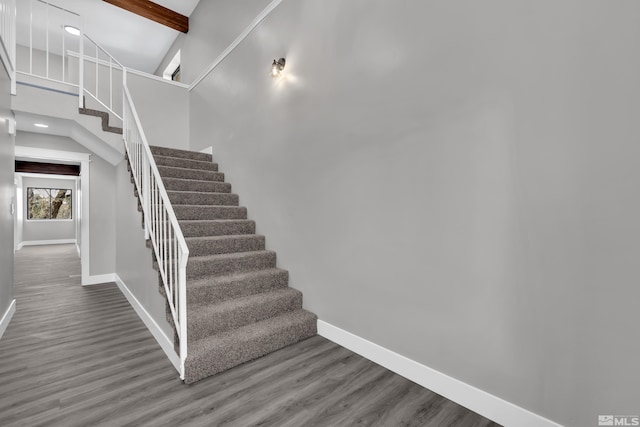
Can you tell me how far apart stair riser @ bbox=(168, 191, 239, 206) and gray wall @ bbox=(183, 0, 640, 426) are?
4.71 ft

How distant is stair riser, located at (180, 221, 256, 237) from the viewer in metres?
3.19

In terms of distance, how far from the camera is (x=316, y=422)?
1626 mm

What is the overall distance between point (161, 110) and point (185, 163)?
179 cm

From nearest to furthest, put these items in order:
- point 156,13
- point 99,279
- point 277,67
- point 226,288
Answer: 1. point 226,288
2. point 277,67
3. point 99,279
4. point 156,13

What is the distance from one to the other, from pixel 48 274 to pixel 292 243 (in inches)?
214

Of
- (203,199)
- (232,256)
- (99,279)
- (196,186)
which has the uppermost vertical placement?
(196,186)

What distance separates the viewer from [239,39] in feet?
13.6

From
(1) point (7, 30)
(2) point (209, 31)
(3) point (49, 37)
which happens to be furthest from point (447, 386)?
(3) point (49, 37)

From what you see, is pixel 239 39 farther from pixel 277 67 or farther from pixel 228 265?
pixel 228 265

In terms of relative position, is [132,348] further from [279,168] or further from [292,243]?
[279,168]

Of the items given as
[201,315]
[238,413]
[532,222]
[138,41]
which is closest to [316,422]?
[238,413]

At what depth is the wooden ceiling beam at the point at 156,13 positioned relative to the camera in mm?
5296

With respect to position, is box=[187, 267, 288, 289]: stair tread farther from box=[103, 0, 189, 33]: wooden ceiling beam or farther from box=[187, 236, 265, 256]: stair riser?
box=[103, 0, 189, 33]: wooden ceiling beam

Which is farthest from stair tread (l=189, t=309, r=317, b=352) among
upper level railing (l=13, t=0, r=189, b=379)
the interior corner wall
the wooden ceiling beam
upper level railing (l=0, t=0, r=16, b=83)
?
the interior corner wall
